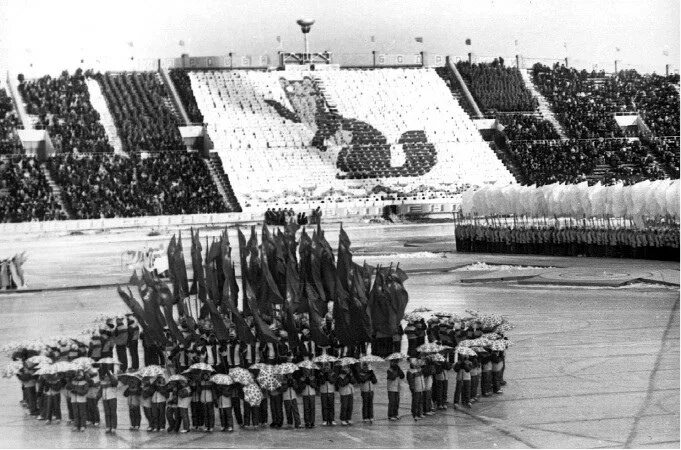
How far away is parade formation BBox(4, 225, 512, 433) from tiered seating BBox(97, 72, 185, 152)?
59231 millimetres

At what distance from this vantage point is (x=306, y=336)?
887 inches

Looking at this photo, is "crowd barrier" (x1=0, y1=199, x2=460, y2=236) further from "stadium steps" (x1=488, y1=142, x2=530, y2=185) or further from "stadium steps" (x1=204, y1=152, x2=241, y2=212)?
"stadium steps" (x1=488, y1=142, x2=530, y2=185)

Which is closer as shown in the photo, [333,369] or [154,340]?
[333,369]

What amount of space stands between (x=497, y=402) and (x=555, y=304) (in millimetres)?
13234

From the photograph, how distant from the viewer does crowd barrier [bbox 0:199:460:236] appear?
6994cm

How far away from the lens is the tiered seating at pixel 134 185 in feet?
241

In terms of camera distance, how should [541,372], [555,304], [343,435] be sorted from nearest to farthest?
[343,435], [541,372], [555,304]

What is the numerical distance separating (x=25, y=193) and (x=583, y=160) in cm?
3729

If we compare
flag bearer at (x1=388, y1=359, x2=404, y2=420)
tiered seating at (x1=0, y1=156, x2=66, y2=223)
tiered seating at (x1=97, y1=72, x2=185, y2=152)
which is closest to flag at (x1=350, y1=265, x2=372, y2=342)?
flag bearer at (x1=388, y1=359, x2=404, y2=420)

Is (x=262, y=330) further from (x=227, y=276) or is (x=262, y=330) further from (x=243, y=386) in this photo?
(x=243, y=386)

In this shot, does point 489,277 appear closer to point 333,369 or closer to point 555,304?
point 555,304

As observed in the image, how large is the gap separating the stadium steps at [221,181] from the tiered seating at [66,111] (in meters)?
6.75

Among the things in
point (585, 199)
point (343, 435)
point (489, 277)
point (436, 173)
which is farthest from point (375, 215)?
point (343, 435)

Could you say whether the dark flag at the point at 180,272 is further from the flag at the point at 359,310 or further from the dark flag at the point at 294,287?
the flag at the point at 359,310
